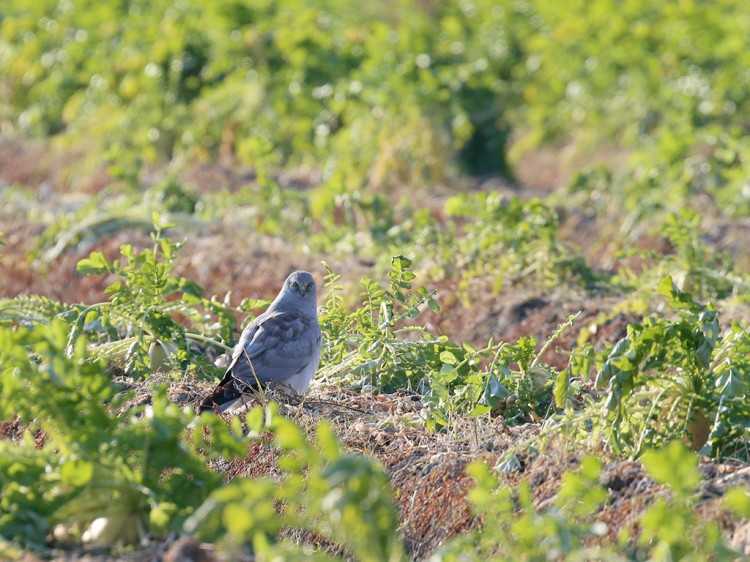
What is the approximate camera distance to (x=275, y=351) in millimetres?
5812

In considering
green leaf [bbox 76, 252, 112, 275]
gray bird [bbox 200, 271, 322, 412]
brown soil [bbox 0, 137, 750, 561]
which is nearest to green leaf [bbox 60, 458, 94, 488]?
brown soil [bbox 0, 137, 750, 561]

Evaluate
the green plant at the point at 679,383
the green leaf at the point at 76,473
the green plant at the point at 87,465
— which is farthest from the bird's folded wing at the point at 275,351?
the green leaf at the point at 76,473

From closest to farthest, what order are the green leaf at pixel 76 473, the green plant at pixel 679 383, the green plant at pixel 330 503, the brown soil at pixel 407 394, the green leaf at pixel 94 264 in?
the green plant at pixel 330 503 < the green leaf at pixel 76 473 < the brown soil at pixel 407 394 < the green plant at pixel 679 383 < the green leaf at pixel 94 264

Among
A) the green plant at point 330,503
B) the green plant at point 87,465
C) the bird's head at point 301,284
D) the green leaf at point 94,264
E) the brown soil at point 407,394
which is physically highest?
the green plant at point 330,503

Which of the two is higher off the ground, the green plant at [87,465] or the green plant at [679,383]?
the green plant at [87,465]

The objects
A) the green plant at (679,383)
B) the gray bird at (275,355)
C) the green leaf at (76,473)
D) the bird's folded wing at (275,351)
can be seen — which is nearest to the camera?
the green leaf at (76,473)

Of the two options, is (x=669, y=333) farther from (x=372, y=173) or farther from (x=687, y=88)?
(x=687, y=88)

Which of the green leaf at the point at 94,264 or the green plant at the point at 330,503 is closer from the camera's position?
the green plant at the point at 330,503

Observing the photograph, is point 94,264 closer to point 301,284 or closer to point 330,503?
point 301,284

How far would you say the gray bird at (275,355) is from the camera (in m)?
5.69

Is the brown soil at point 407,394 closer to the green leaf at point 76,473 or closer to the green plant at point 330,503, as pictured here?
the green leaf at point 76,473

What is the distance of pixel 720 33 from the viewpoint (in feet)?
52.1

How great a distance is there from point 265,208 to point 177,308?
13.0 feet

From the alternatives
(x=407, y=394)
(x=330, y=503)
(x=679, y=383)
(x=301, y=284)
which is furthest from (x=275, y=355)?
(x=330, y=503)
